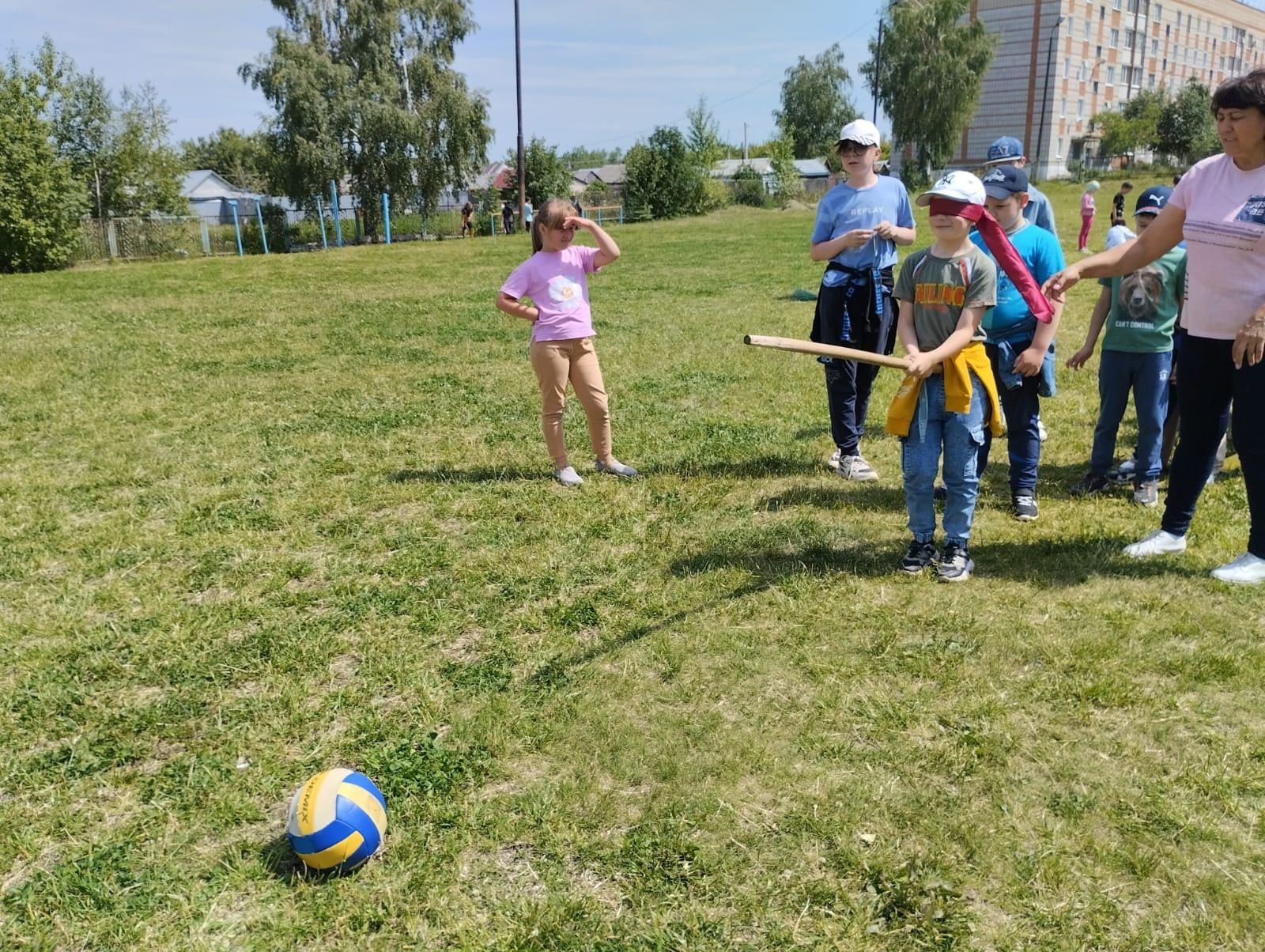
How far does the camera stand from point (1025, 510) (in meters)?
5.35

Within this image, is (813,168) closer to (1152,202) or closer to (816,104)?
(816,104)

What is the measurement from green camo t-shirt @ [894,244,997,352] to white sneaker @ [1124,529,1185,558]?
147 cm

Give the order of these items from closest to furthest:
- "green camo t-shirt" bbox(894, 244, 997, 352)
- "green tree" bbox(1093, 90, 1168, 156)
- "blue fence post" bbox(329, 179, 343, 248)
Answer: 1. "green camo t-shirt" bbox(894, 244, 997, 352)
2. "blue fence post" bbox(329, 179, 343, 248)
3. "green tree" bbox(1093, 90, 1168, 156)

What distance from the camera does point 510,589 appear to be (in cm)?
457

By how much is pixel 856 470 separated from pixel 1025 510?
115 centimetres

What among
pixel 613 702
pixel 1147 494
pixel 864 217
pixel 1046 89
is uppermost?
pixel 1046 89

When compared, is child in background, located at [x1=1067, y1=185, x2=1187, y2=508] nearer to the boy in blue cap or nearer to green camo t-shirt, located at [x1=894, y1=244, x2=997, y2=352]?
the boy in blue cap

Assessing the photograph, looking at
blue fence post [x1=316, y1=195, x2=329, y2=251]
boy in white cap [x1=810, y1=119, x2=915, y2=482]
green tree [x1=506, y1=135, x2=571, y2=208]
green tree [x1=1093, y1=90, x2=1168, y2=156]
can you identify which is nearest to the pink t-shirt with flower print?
boy in white cap [x1=810, y1=119, x2=915, y2=482]

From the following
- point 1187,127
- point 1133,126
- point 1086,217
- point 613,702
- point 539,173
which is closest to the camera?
point 613,702

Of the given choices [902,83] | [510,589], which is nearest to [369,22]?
[902,83]

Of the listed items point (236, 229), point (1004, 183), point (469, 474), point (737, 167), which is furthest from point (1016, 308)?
point (737, 167)

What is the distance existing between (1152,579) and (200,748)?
4.43m

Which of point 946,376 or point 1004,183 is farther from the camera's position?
point 1004,183

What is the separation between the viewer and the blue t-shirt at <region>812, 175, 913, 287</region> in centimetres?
552
